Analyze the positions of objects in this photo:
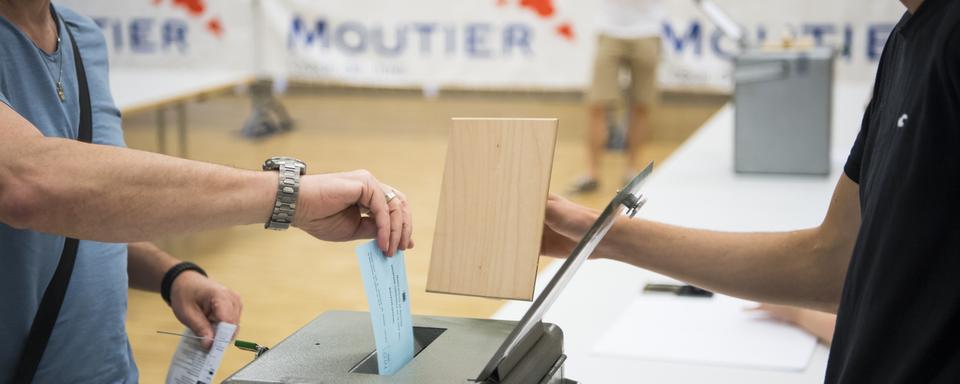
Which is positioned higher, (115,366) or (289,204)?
(289,204)

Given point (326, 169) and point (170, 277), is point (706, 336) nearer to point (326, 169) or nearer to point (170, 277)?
point (170, 277)

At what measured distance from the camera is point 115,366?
1.28 meters

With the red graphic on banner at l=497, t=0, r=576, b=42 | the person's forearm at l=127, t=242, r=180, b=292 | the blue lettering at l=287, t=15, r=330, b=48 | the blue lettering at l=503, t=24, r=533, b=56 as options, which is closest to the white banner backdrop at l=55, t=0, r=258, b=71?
the blue lettering at l=287, t=15, r=330, b=48

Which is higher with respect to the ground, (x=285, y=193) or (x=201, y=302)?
(x=285, y=193)

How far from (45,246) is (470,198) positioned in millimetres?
Result: 489

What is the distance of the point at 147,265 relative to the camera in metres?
→ 1.40

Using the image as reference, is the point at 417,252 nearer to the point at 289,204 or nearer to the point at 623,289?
the point at 623,289

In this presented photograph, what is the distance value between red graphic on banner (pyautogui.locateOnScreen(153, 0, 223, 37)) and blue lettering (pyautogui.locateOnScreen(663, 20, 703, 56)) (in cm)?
294

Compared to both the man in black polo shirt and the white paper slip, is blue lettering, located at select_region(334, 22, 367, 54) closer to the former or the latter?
the white paper slip

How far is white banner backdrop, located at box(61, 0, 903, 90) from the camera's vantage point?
6.16 m

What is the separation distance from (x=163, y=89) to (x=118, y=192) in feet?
12.5

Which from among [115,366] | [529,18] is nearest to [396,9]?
[529,18]

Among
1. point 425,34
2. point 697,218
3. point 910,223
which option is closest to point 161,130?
point 425,34

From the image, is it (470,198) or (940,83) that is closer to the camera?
(940,83)
